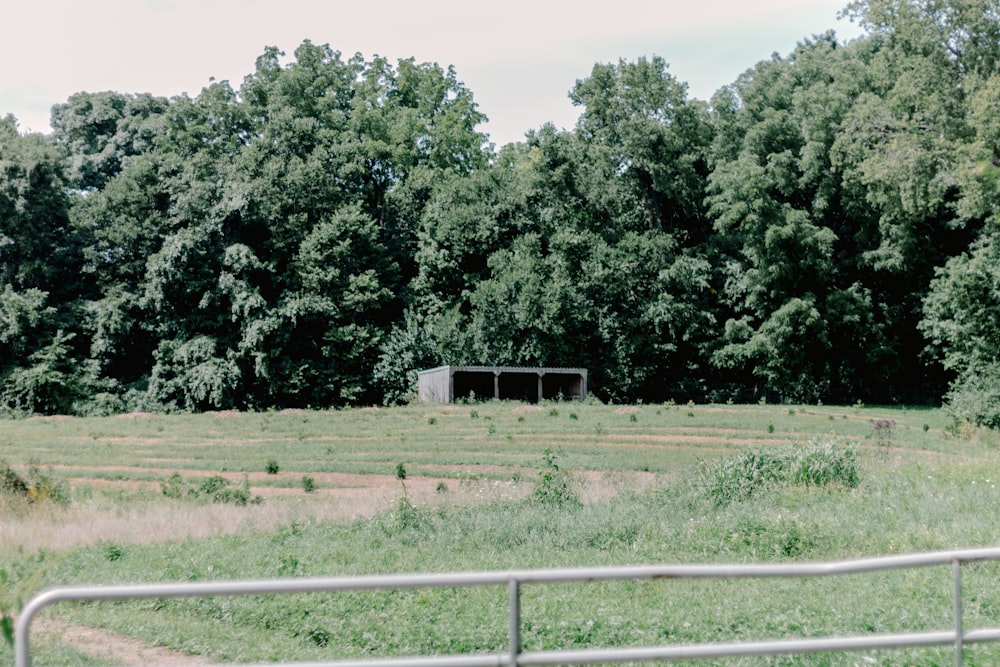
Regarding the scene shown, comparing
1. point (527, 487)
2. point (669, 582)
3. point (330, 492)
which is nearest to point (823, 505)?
point (669, 582)

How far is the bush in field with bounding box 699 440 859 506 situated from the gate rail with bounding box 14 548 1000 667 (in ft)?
41.2

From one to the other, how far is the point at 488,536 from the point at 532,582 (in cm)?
→ 1016

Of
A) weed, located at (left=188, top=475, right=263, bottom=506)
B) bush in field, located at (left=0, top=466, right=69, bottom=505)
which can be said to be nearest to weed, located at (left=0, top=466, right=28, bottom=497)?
bush in field, located at (left=0, top=466, right=69, bottom=505)

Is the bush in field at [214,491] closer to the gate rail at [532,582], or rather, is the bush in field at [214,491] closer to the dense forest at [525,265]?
the gate rail at [532,582]

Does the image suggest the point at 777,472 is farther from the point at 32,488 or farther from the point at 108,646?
the point at 32,488

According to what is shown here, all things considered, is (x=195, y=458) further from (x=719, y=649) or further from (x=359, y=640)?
(x=719, y=649)

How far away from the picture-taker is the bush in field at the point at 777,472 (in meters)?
17.2

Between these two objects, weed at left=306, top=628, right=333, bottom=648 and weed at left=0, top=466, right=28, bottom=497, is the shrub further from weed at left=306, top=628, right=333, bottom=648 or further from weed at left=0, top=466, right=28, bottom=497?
weed at left=0, top=466, right=28, bottom=497

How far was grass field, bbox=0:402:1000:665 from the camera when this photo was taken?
8609 millimetres

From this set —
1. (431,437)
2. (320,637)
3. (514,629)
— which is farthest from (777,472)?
(431,437)

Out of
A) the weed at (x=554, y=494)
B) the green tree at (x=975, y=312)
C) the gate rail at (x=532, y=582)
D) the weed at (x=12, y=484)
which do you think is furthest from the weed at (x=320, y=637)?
the green tree at (x=975, y=312)

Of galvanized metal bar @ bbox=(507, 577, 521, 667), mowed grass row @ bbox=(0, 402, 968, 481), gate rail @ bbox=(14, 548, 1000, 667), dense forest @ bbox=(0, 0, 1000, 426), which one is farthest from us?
dense forest @ bbox=(0, 0, 1000, 426)

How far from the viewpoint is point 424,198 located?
204ft

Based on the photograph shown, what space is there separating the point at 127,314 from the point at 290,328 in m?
9.09
